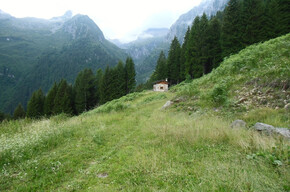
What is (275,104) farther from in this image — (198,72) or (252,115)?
(198,72)

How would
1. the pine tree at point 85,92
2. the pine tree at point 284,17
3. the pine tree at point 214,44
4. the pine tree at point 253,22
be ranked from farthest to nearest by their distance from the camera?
the pine tree at point 85,92 < the pine tree at point 214,44 < the pine tree at point 253,22 < the pine tree at point 284,17

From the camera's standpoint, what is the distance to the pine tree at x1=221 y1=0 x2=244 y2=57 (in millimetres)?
24141

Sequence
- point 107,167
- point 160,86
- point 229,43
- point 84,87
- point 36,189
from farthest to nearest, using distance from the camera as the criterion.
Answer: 1. point 84,87
2. point 160,86
3. point 229,43
4. point 107,167
5. point 36,189

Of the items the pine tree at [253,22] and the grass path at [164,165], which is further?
the pine tree at [253,22]

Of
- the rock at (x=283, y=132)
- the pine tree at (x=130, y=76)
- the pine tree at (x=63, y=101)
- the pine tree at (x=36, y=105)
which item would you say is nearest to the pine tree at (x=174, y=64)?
the pine tree at (x=130, y=76)

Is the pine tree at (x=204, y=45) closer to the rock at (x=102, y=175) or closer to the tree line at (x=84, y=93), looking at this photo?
the tree line at (x=84, y=93)

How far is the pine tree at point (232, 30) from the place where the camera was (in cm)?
2414

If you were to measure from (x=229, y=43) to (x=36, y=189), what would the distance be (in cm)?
3128

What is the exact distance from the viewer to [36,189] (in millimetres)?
2818

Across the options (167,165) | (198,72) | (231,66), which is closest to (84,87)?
(198,72)

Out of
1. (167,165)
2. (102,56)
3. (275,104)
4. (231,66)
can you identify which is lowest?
(167,165)

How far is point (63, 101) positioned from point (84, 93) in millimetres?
5865

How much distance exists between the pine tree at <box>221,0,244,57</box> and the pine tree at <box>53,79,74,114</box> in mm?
40916

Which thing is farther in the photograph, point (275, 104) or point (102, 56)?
point (102, 56)
